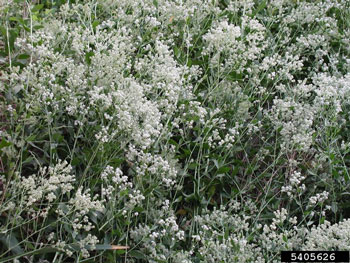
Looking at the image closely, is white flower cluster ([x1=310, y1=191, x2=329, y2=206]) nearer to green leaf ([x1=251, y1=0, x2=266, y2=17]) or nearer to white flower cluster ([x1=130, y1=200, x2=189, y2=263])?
white flower cluster ([x1=130, y1=200, x2=189, y2=263])

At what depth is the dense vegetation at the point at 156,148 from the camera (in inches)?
116

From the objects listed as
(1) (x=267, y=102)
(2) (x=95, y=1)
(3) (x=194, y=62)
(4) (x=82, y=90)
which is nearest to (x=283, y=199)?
(1) (x=267, y=102)

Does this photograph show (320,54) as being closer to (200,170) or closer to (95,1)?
(200,170)

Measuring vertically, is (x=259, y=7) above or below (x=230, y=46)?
above

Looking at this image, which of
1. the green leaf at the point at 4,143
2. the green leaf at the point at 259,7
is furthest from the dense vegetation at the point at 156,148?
the green leaf at the point at 259,7

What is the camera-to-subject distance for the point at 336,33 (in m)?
4.59

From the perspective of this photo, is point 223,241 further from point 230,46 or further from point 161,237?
point 230,46

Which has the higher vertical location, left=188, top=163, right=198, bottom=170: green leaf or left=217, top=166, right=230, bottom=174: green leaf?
left=188, top=163, right=198, bottom=170: green leaf

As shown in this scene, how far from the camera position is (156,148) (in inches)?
131

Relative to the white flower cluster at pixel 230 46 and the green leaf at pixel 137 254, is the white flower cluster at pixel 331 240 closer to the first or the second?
the green leaf at pixel 137 254

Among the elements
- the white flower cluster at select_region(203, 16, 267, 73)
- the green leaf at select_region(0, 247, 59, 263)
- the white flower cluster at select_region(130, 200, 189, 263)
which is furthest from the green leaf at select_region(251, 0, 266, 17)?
the green leaf at select_region(0, 247, 59, 263)

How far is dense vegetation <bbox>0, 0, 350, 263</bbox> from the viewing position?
2947mm

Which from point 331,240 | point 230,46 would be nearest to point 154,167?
point 331,240

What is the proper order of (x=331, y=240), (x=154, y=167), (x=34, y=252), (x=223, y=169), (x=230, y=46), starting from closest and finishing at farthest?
(x=34, y=252)
(x=331, y=240)
(x=154, y=167)
(x=223, y=169)
(x=230, y=46)
